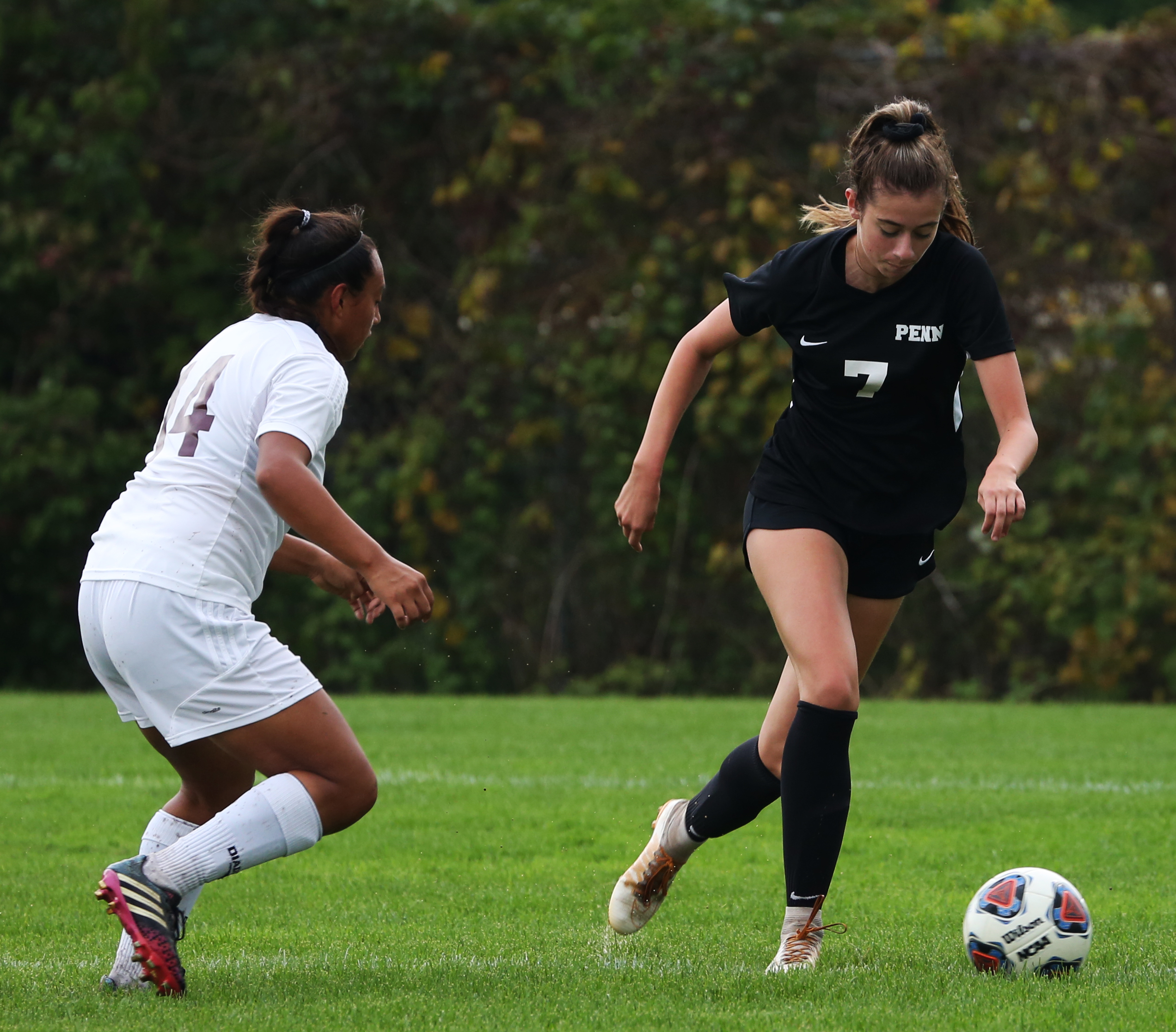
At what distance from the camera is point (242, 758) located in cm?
337

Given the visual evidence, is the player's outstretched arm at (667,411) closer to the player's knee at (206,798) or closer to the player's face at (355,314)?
the player's face at (355,314)

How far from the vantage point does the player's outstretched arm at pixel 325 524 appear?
312cm

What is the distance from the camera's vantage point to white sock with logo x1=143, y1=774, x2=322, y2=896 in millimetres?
3275

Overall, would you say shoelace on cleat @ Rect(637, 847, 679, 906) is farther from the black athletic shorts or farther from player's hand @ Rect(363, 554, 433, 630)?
player's hand @ Rect(363, 554, 433, 630)

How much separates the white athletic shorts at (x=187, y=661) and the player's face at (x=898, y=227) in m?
1.64

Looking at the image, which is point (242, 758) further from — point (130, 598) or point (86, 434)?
point (86, 434)

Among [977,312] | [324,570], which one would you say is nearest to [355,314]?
[324,570]

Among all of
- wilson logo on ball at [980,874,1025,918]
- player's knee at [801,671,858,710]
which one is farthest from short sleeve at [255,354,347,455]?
wilson logo on ball at [980,874,1025,918]

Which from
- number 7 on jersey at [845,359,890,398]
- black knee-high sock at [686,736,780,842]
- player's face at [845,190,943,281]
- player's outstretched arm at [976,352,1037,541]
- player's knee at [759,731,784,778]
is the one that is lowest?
black knee-high sock at [686,736,780,842]

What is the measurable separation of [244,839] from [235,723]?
0.25 metres

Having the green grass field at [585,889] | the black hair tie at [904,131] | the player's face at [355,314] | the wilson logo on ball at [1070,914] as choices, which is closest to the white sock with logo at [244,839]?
the green grass field at [585,889]

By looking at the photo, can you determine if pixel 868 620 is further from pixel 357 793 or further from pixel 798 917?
pixel 357 793

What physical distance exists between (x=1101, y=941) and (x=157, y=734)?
2362mm

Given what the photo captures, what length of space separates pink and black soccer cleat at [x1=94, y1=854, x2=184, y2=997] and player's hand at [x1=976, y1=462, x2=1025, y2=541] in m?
1.86
